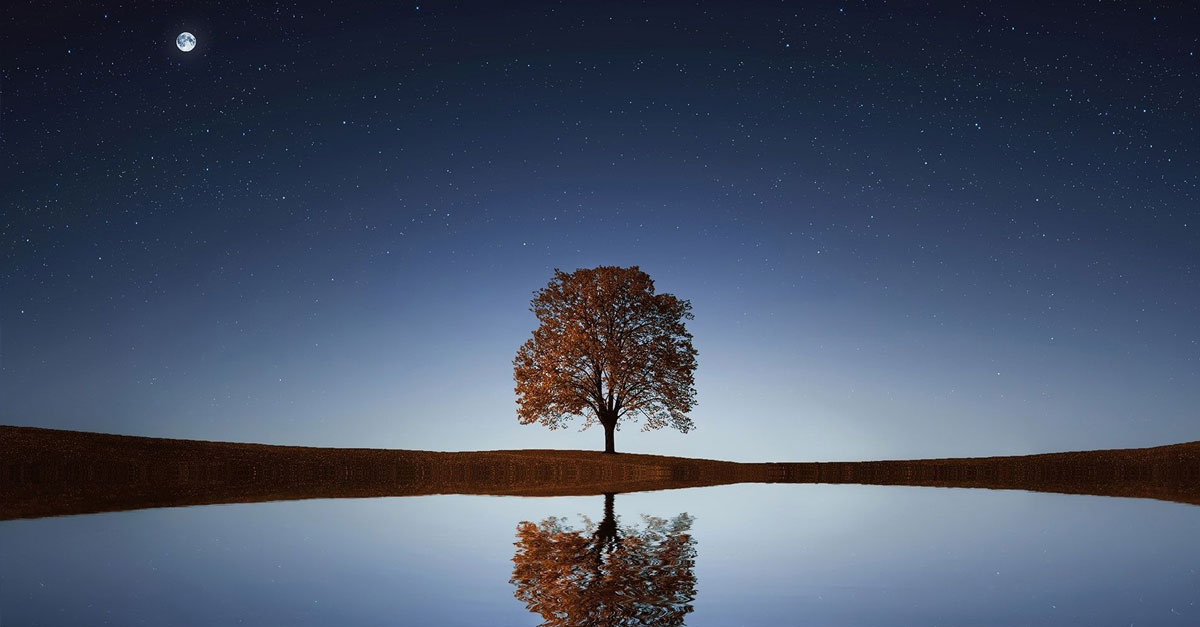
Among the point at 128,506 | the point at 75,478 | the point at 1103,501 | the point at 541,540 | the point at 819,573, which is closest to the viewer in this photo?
the point at 819,573

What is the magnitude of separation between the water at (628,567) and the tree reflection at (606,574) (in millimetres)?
51

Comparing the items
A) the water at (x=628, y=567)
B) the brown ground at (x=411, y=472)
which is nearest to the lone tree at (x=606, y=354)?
the brown ground at (x=411, y=472)

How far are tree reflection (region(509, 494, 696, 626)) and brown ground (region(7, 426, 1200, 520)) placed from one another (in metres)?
11.3

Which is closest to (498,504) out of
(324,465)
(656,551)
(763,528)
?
(763,528)

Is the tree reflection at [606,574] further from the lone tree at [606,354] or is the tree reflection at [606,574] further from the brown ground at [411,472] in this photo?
the lone tree at [606,354]

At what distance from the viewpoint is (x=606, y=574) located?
24.6 ft

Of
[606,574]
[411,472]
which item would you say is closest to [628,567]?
[606,574]

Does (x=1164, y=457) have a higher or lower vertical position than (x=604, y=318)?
lower

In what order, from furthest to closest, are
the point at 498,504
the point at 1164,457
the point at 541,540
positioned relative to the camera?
the point at 1164,457 → the point at 498,504 → the point at 541,540

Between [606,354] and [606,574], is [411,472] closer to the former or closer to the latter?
[606,354]

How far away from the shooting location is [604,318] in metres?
48.3

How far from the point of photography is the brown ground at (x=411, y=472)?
75.2 feet

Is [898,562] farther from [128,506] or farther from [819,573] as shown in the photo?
[128,506]

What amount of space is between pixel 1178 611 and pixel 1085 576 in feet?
5.86
